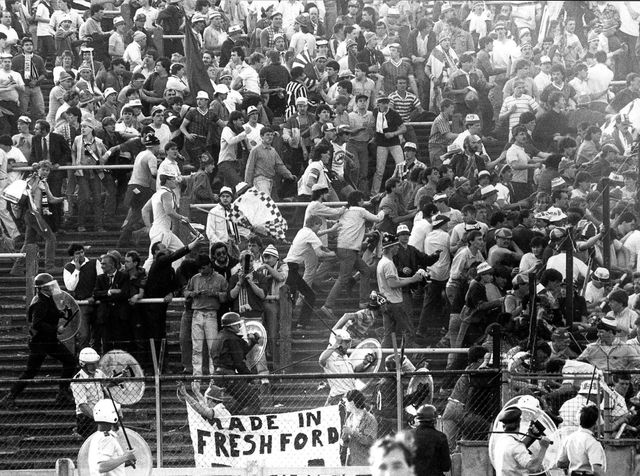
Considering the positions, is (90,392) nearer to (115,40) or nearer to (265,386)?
(265,386)

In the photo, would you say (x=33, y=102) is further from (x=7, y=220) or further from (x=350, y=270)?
(x=350, y=270)

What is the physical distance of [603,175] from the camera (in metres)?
25.6

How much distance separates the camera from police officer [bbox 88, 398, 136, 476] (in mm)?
16750

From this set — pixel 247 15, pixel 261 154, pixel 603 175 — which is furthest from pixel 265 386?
pixel 247 15

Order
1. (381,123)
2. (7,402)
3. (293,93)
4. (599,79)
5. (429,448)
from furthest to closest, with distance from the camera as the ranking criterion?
1. (599,79)
2. (293,93)
3. (381,123)
4. (7,402)
5. (429,448)

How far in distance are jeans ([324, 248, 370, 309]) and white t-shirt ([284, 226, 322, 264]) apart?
392 millimetres

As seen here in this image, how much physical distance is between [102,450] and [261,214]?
7.16 m

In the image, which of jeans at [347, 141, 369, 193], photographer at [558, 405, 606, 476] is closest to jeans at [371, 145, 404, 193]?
jeans at [347, 141, 369, 193]

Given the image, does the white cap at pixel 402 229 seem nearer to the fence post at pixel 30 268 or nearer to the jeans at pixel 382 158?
the jeans at pixel 382 158

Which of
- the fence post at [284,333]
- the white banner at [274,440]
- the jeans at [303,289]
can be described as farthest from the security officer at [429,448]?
the jeans at [303,289]

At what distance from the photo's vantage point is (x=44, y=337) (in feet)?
70.2

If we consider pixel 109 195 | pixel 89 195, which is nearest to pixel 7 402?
pixel 89 195

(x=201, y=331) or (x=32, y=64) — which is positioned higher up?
(x=32, y=64)

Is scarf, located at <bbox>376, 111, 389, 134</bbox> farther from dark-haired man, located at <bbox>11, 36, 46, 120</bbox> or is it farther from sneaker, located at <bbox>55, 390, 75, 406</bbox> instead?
sneaker, located at <bbox>55, 390, 75, 406</bbox>
